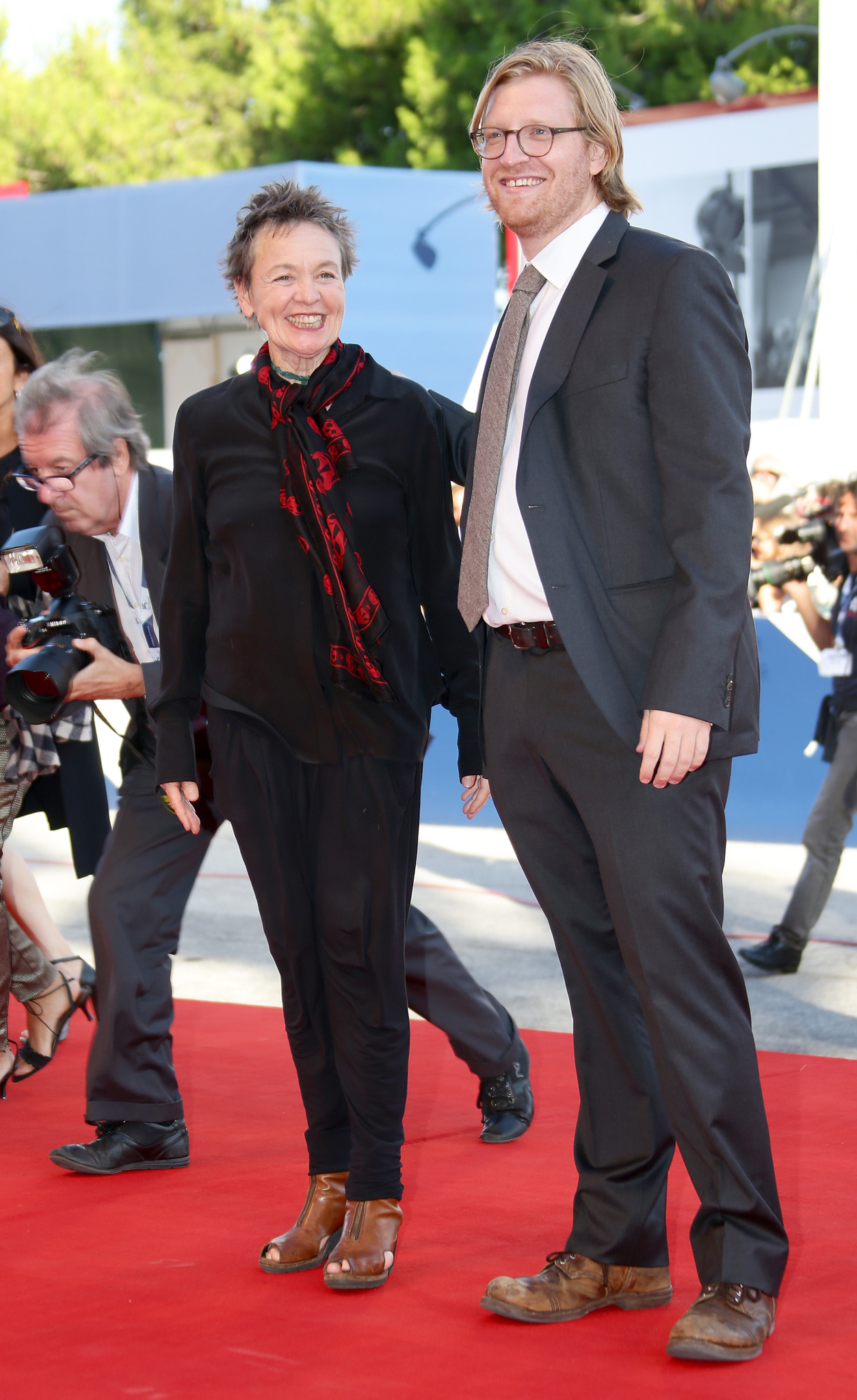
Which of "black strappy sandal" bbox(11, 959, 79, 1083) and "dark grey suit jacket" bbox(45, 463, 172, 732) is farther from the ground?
"dark grey suit jacket" bbox(45, 463, 172, 732)

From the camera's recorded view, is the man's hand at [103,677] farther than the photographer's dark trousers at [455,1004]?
No

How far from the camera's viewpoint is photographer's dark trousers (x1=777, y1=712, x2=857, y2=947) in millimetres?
5523

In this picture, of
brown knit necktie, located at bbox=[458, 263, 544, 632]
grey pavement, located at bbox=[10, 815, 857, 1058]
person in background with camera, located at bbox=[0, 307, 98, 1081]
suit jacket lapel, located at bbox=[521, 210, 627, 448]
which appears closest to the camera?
suit jacket lapel, located at bbox=[521, 210, 627, 448]

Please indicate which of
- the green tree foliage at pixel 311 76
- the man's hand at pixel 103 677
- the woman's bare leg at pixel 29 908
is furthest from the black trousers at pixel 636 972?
the green tree foliage at pixel 311 76

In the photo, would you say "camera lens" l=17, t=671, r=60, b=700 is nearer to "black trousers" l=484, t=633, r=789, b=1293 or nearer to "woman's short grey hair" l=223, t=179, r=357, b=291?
"woman's short grey hair" l=223, t=179, r=357, b=291

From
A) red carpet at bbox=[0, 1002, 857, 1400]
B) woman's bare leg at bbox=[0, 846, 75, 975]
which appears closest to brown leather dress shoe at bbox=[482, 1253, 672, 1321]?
red carpet at bbox=[0, 1002, 857, 1400]

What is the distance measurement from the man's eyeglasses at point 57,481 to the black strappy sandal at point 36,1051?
1461mm

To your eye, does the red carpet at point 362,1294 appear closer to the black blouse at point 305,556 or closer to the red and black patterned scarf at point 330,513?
the black blouse at point 305,556

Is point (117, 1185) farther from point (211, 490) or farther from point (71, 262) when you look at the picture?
point (71, 262)

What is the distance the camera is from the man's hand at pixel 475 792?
2824mm

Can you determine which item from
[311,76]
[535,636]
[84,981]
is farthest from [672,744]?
[311,76]

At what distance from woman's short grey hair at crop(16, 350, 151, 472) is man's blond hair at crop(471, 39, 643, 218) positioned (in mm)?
1305

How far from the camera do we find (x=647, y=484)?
229 centimetres

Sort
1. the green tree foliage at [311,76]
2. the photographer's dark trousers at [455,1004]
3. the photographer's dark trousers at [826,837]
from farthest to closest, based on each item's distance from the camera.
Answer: the green tree foliage at [311,76] → the photographer's dark trousers at [826,837] → the photographer's dark trousers at [455,1004]
